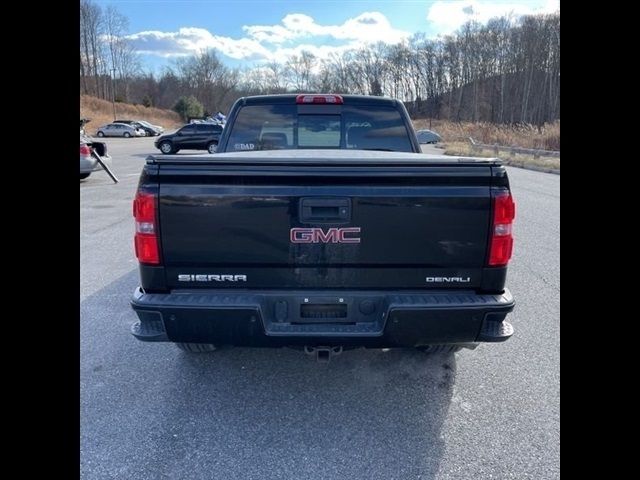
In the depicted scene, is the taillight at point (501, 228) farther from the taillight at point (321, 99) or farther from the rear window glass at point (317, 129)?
the taillight at point (321, 99)

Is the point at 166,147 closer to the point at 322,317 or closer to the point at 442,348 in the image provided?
the point at 442,348

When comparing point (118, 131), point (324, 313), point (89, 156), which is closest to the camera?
point (324, 313)

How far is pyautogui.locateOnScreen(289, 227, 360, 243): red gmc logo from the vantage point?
2379 millimetres

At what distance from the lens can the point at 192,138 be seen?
25469mm

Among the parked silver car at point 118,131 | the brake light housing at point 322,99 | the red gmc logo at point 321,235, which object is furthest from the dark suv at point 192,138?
the parked silver car at point 118,131

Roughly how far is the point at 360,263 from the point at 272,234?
1.78 ft

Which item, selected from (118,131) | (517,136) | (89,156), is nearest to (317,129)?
(89,156)

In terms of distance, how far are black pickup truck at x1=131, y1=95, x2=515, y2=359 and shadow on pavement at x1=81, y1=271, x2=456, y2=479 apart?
0.59m

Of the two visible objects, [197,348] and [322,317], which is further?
[197,348]

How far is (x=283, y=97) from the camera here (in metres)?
4.53

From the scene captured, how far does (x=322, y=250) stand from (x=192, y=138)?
25.2 meters

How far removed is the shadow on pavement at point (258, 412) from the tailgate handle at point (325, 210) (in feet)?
4.41

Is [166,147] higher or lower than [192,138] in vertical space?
lower
